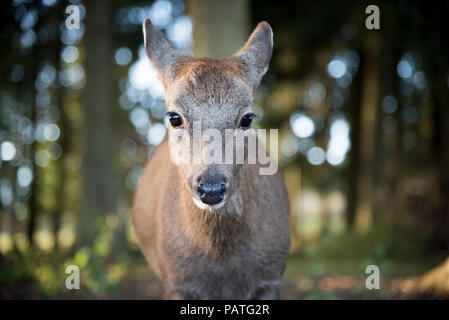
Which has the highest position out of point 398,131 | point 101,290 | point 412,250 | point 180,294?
point 398,131

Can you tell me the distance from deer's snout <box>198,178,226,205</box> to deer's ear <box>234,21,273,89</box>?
55.2 inches

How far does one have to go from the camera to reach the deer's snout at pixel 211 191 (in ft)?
10.4

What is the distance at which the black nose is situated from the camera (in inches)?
125

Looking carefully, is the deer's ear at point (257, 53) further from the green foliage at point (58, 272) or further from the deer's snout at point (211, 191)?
the green foliage at point (58, 272)

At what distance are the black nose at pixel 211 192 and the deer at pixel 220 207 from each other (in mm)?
194

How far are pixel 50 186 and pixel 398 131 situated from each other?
18426 mm

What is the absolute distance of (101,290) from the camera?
21.2 ft

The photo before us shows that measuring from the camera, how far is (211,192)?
3184mm

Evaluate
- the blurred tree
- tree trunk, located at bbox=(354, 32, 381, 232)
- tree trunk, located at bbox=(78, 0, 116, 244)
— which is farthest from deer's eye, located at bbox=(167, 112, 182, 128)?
tree trunk, located at bbox=(354, 32, 381, 232)

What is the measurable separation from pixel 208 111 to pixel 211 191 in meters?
0.83

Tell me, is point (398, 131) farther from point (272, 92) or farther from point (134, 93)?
point (134, 93)

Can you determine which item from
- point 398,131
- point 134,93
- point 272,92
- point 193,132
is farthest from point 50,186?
point 193,132

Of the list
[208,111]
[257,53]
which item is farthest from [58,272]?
[257,53]

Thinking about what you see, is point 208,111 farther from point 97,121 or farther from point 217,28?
point 97,121
